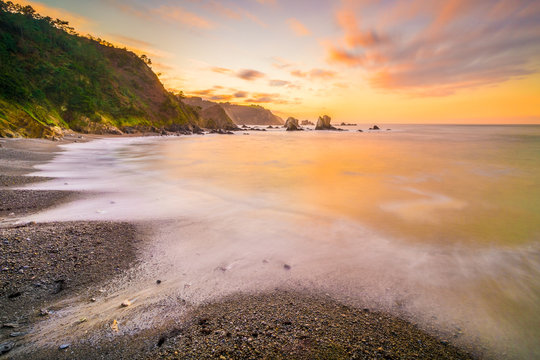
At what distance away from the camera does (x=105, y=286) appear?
3.70m

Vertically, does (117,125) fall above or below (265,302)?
above

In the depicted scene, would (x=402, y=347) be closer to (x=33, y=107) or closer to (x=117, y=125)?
(x=33, y=107)

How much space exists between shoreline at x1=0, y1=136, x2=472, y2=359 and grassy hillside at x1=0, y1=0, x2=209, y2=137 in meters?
26.3

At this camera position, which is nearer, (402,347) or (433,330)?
(402,347)

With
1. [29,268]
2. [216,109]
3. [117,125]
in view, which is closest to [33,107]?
[117,125]

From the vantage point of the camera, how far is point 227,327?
2959 millimetres

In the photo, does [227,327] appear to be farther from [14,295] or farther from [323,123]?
[323,123]

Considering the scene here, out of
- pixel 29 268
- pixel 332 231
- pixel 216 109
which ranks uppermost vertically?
pixel 216 109

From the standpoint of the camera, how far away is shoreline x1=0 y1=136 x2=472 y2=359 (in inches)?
102

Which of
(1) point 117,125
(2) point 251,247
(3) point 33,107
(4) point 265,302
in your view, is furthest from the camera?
(1) point 117,125

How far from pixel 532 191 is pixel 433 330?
45.6ft

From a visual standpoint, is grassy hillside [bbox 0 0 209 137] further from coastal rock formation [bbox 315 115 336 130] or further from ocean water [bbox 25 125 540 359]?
coastal rock formation [bbox 315 115 336 130]

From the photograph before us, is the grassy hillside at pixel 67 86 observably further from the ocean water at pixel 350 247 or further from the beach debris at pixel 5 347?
the beach debris at pixel 5 347

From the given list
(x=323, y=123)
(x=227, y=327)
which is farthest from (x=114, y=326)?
(x=323, y=123)
